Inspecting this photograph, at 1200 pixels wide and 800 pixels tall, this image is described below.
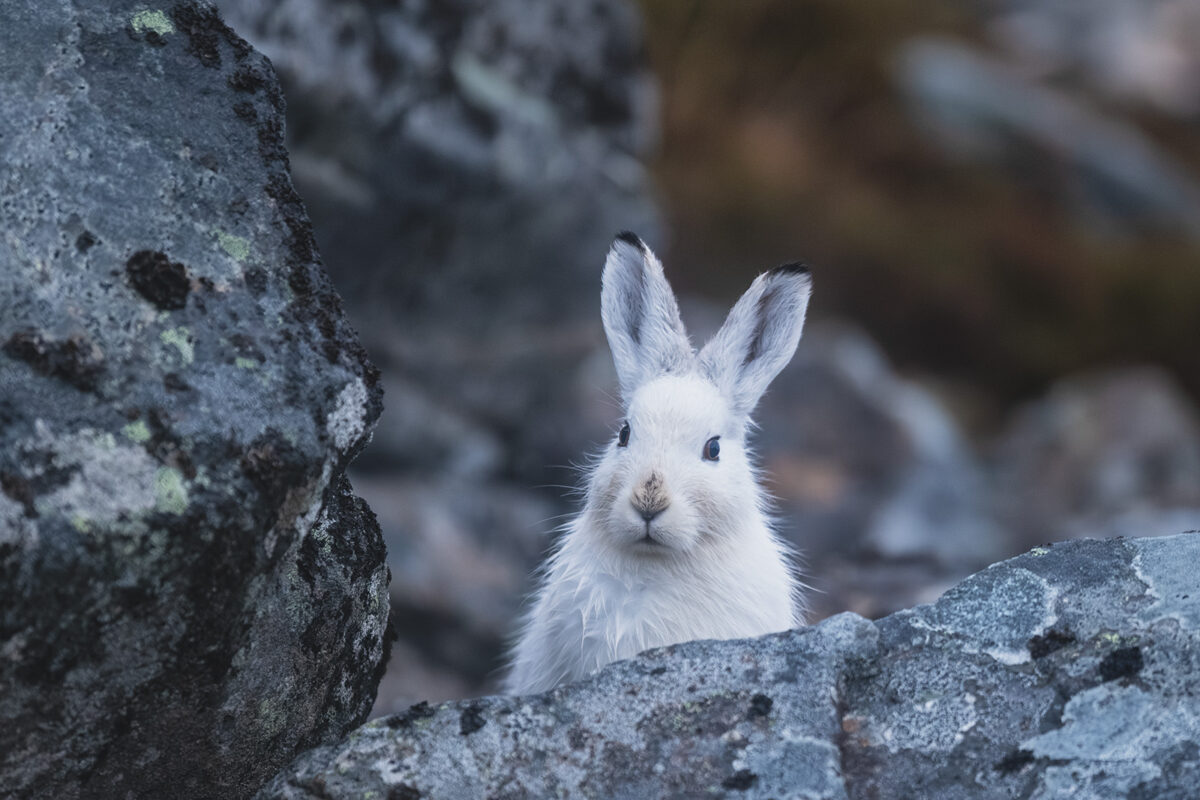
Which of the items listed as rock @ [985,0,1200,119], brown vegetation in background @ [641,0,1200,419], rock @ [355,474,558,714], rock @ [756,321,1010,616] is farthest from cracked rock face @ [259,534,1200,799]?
rock @ [985,0,1200,119]

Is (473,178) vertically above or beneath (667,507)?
above

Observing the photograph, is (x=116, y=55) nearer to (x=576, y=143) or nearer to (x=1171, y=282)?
(x=576, y=143)

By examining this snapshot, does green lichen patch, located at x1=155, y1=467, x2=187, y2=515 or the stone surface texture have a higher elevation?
the stone surface texture

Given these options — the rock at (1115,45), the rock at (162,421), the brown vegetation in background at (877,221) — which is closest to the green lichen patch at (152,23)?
the rock at (162,421)

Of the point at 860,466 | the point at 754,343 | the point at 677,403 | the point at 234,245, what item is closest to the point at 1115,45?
the point at 860,466

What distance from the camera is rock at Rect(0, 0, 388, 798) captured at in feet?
10.6

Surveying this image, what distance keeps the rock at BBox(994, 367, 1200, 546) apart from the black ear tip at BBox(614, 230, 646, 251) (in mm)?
8737

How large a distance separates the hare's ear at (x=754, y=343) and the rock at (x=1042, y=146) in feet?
57.4

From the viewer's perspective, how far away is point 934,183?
73.7 feet

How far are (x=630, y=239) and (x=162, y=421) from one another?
10.3 feet

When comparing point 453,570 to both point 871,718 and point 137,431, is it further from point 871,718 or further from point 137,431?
point 137,431

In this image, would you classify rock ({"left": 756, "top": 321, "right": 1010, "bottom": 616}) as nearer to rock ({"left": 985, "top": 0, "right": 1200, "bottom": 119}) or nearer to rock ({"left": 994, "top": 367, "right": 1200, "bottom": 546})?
rock ({"left": 994, "top": 367, "right": 1200, "bottom": 546})

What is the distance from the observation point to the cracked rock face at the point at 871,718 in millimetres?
3654

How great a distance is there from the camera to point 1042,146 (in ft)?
77.2
